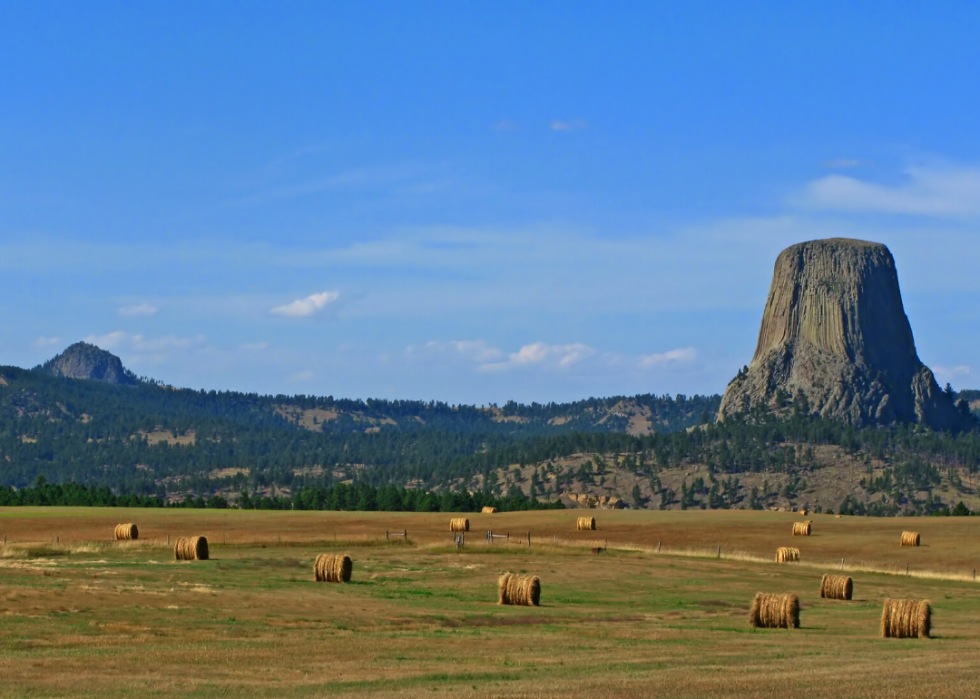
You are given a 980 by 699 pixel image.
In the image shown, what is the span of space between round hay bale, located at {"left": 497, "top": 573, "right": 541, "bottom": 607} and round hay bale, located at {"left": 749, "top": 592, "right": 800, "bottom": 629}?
8015mm

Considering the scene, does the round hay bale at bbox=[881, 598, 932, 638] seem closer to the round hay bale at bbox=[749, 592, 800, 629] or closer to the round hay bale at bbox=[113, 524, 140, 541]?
the round hay bale at bbox=[749, 592, 800, 629]

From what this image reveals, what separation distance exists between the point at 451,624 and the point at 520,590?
21.4 ft

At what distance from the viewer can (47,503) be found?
16150 cm

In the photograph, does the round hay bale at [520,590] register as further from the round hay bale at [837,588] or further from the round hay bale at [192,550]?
the round hay bale at [192,550]

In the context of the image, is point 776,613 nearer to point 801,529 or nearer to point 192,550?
point 192,550

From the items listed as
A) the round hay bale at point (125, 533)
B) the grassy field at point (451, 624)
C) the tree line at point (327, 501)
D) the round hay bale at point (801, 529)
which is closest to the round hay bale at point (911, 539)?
the round hay bale at point (801, 529)

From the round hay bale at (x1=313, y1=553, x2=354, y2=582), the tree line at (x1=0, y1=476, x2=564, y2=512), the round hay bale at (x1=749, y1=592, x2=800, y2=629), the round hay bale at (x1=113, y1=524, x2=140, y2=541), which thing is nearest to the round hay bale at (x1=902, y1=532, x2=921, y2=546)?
the round hay bale at (x1=113, y1=524, x2=140, y2=541)

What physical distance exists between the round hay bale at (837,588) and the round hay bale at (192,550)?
26.5 metres

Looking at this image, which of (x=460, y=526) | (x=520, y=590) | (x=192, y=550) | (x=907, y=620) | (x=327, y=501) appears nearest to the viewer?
(x=907, y=620)

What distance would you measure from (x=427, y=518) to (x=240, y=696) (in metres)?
87.0

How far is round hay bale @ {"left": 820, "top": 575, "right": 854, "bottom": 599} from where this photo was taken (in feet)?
168

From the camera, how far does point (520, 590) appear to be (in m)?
44.8

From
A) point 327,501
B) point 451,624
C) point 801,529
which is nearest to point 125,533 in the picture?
point 451,624

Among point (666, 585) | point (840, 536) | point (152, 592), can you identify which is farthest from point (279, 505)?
point (152, 592)
